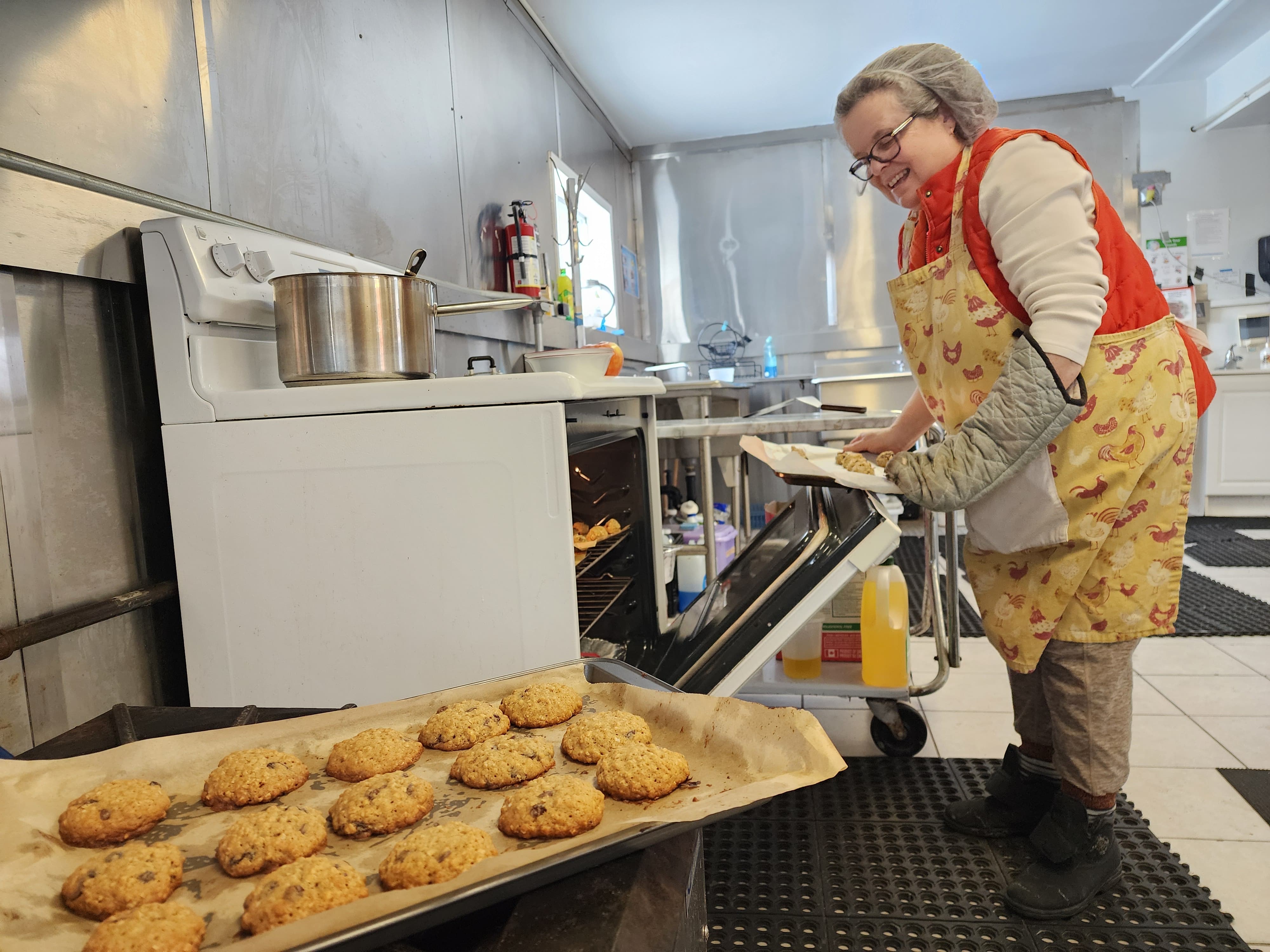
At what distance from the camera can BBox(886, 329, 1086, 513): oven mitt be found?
1303 mm

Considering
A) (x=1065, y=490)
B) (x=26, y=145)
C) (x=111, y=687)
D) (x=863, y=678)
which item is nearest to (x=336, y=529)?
(x=111, y=687)

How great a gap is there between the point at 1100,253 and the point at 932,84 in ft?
1.36

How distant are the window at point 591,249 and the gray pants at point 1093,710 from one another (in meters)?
3.16

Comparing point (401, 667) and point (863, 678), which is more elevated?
point (401, 667)

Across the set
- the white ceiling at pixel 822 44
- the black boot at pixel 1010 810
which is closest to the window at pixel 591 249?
the white ceiling at pixel 822 44

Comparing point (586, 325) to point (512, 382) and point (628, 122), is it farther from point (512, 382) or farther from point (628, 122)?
point (512, 382)

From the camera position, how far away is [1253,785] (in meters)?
1.85

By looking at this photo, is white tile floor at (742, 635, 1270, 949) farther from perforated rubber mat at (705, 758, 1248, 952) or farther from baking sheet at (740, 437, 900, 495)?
baking sheet at (740, 437, 900, 495)

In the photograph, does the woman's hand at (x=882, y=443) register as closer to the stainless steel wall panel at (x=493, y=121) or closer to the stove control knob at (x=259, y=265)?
the stove control knob at (x=259, y=265)

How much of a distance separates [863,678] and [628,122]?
14.7 ft

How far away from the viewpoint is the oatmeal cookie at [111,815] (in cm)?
69

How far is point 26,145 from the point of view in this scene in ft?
3.91

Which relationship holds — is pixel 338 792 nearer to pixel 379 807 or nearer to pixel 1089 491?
pixel 379 807

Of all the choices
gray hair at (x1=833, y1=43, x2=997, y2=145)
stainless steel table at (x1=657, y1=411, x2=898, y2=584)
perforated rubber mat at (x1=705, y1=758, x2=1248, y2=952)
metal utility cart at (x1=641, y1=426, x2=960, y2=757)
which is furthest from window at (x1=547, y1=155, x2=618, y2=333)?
perforated rubber mat at (x1=705, y1=758, x2=1248, y2=952)
